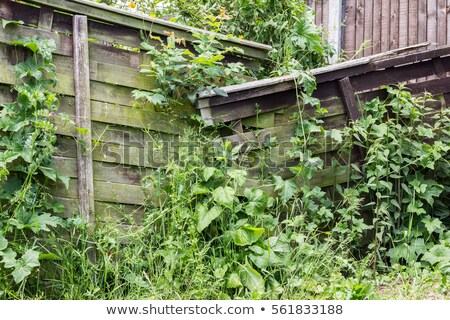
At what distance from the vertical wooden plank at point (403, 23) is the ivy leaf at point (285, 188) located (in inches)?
139

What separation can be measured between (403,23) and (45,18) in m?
4.71

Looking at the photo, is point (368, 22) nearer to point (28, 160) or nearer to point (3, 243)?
point (28, 160)

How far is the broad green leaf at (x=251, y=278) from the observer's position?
3920 millimetres

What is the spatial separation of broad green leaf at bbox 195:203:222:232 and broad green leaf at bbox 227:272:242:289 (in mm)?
388

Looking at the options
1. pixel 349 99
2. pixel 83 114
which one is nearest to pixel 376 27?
pixel 349 99

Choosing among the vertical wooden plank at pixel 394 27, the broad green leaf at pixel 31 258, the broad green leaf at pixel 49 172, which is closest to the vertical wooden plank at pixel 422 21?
the vertical wooden plank at pixel 394 27

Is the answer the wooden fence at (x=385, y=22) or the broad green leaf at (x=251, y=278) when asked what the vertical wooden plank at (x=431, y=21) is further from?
the broad green leaf at (x=251, y=278)

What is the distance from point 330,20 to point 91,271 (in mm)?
5242

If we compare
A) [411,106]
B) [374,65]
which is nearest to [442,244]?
[411,106]

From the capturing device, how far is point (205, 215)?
13.7 ft

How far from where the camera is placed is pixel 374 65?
5199 mm

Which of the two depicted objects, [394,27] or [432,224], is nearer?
[432,224]

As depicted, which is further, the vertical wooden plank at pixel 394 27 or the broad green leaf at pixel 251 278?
the vertical wooden plank at pixel 394 27

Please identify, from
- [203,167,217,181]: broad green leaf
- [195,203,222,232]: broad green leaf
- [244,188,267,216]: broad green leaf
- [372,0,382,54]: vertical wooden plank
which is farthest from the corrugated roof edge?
[372,0,382,54]: vertical wooden plank
